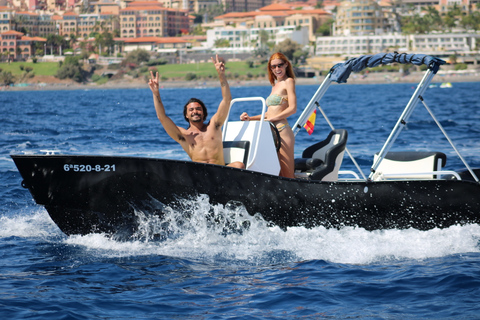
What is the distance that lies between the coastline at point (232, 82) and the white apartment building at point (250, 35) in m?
37.5

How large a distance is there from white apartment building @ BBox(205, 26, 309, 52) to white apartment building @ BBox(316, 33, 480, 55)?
14.6 meters

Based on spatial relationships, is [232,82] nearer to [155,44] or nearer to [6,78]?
[6,78]

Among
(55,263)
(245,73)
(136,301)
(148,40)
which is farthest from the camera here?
(148,40)

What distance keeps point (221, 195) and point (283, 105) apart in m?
1.44

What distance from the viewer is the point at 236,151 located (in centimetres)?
823

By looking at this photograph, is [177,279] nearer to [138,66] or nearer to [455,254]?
[455,254]

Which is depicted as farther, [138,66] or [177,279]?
[138,66]

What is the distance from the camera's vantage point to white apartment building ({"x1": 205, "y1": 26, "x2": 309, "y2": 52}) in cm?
18101

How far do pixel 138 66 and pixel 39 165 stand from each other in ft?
506

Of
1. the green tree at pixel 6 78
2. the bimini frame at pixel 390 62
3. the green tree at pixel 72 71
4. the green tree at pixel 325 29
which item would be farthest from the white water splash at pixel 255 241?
the green tree at pixel 325 29

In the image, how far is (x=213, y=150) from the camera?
26.1 ft

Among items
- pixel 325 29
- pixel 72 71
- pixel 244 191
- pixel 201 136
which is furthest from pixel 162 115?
pixel 325 29

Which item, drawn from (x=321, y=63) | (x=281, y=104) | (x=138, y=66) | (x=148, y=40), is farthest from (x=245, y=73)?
(x=281, y=104)

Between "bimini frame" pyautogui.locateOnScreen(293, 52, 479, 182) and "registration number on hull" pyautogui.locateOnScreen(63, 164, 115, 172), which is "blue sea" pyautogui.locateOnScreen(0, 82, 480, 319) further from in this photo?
"bimini frame" pyautogui.locateOnScreen(293, 52, 479, 182)
